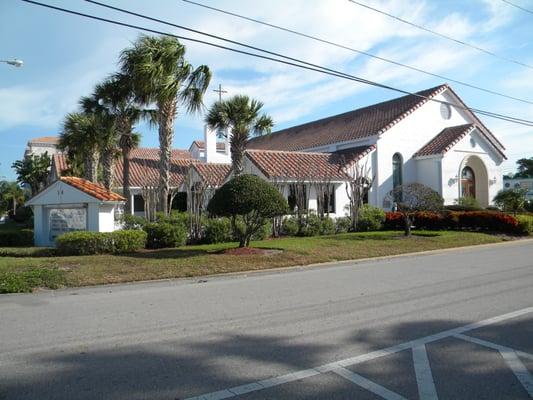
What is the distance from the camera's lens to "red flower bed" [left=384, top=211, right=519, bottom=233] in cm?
2186

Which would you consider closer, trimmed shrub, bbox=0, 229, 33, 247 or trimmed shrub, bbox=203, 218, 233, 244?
trimmed shrub, bbox=203, 218, 233, 244

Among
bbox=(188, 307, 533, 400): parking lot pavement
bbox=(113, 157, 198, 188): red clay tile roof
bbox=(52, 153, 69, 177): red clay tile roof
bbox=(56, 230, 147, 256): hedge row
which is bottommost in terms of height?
bbox=(188, 307, 533, 400): parking lot pavement

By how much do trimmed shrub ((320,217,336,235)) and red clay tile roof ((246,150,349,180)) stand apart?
2.45 metres

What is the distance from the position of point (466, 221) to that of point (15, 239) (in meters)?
19.4

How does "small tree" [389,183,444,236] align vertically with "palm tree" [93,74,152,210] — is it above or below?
below

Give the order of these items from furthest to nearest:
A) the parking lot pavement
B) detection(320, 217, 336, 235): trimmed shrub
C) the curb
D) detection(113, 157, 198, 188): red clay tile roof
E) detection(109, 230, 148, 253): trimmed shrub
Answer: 1. detection(113, 157, 198, 188): red clay tile roof
2. detection(320, 217, 336, 235): trimmed shrub
3. detection(109, 230, 148, 253): trimmed shrub
4. the curb
5. the parking lot pavement

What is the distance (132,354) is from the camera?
18.4 feet

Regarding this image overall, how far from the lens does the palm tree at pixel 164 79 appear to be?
18641 mm

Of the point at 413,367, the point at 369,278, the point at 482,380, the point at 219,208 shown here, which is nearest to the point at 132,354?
the point at 413,367

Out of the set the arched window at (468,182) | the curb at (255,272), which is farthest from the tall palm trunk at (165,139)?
the arched window at (468,182)

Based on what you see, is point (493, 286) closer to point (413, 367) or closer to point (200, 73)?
point (413, 367)

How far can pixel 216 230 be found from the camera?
18344mm

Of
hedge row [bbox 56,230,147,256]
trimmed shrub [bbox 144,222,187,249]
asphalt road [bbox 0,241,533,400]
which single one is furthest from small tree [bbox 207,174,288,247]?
asphalt road [bbox 0,241,533,400]

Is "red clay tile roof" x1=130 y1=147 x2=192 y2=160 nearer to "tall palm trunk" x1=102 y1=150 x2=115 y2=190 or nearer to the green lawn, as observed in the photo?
"tall palm trunk" x1=102 y1=150 x2=115 y2=190
